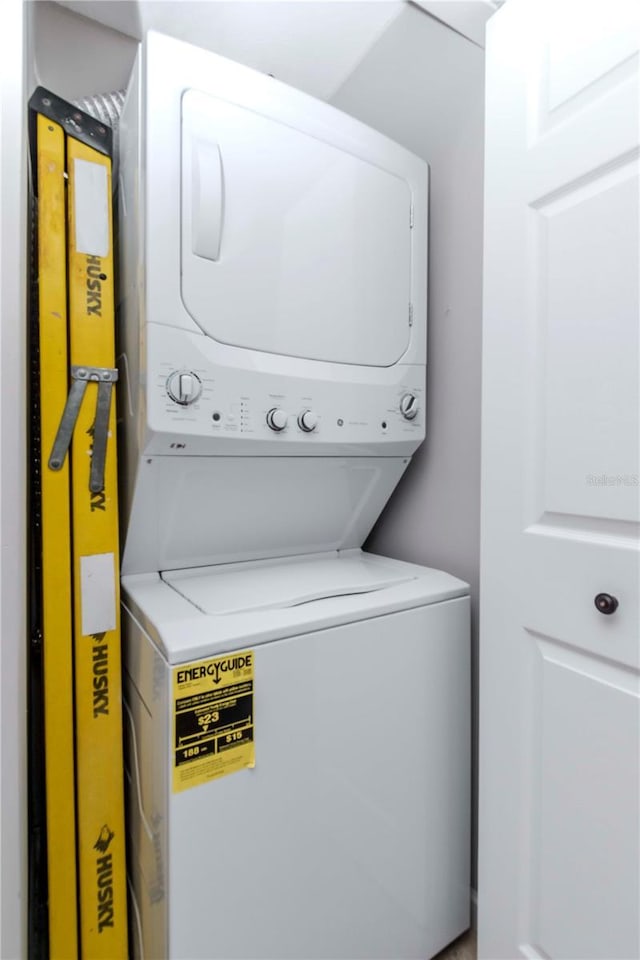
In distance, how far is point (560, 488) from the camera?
108 centimetres

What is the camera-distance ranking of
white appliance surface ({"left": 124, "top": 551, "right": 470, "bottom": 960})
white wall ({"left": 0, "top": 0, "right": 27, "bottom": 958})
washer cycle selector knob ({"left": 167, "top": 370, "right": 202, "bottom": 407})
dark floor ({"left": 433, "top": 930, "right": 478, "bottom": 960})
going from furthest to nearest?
dark floor ({"left": 433, "top": 930, "right": 478, "bottom": 960})
washer cycle selector knob ({"left": 167, "top": 370, "right": 202, "bottom": 407})
white appliance surface ({"left": 124, "top": 551, "right": 470, "bottom": 960})
white wall ({"left": 0, "top": 0, "right": 27, "bottom": 958})

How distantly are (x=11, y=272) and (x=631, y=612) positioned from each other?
134 centimetres

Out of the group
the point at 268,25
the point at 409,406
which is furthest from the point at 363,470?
the point at 268,25

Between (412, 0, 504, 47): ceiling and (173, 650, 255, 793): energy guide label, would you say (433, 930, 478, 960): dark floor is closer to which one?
(173, 650, 255, 793): energy guide label

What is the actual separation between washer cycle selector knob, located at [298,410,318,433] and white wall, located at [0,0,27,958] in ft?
2.19

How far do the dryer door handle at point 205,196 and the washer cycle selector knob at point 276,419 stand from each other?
407mm

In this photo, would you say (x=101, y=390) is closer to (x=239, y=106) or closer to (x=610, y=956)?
(x=239, y=106)

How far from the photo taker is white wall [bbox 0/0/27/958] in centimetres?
92

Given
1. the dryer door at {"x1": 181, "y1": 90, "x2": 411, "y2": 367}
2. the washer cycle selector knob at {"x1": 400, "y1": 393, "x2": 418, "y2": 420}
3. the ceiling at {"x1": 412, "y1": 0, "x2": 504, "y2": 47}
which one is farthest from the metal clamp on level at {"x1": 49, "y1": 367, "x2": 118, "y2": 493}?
the ceiling at {"x1": 412, "y1": 0, "x2": 504, "y2": 47}

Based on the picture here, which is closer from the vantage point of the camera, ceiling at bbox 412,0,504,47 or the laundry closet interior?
the laundry closet interior

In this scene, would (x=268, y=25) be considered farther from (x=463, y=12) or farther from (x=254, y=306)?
(x=254, y=306)

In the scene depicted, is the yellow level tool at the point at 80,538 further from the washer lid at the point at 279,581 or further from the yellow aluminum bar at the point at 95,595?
the washer lid at the point at 279,581

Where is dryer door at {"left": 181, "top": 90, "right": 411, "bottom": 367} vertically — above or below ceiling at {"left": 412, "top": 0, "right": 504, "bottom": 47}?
below

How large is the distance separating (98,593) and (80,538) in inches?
5.8
